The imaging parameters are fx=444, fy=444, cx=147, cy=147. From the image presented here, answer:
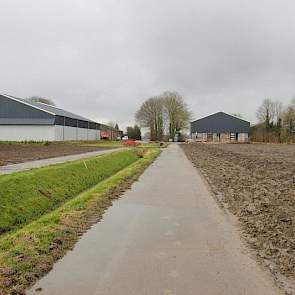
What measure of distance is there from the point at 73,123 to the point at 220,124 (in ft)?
159

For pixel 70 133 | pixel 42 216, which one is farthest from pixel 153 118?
pixel 42 216

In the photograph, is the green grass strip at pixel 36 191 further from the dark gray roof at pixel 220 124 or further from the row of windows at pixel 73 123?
the dark gray roof at pixel 220 124

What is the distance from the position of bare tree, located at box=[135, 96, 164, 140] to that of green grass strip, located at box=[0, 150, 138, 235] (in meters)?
104

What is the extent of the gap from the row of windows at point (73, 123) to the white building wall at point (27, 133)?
2317 mm

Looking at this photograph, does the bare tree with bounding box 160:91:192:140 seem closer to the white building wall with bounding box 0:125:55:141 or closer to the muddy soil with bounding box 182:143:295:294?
the white building wall with bounding box 0:125:55:141

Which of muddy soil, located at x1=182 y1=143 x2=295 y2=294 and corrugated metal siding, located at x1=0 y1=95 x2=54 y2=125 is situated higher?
corrugated metal siding, located at x1=0 y1=95 x2=54 y2=125

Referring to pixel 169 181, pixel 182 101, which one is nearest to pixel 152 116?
pixel 182 101

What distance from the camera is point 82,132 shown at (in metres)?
104

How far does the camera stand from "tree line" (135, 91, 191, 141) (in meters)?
128

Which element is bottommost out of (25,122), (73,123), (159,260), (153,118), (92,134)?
(159,260)

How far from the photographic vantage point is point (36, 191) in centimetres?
1573

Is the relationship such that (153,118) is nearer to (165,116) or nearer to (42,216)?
(165,116)

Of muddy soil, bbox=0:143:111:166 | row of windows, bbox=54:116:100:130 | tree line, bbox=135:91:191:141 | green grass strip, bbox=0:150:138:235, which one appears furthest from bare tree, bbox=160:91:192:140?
green grass strip, bbox=0:150:138:235

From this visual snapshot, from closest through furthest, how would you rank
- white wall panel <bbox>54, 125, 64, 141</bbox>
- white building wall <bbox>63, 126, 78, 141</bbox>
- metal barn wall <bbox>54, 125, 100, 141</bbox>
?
white wall panel <bbox>54, 125, 64, 141</bbox>
metal barn wall <bbox>54, 125, 100, 141</bbox>
white building wall <bbox>63, 126, 78, 141</bbox>
